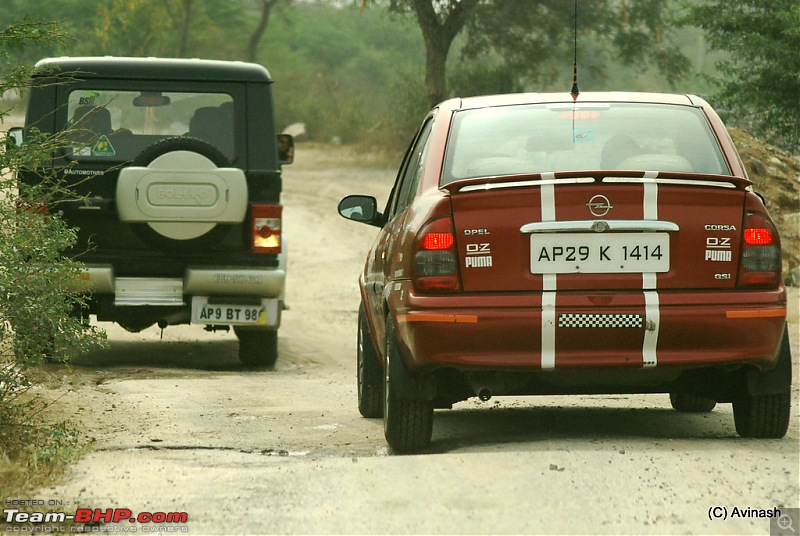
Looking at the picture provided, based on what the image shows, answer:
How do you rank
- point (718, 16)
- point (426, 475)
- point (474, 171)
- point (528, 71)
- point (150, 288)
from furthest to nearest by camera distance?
point (528, 71) < point (718, 16) < point (150, 288) < point (474, 171) < point (426, 475)

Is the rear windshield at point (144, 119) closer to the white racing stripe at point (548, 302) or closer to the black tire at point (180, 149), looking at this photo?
the black tire at point (180, 149)

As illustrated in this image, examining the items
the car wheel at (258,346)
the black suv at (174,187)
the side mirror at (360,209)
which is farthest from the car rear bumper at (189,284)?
the side mirror at (360,209)

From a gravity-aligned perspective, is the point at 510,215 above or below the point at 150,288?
above

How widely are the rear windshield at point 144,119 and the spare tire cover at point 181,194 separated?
1.04 feet

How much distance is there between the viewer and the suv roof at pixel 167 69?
10086mm

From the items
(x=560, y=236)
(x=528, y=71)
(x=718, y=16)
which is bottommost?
(x=528, y=71)

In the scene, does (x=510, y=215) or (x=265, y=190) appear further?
(x=265, y=190)

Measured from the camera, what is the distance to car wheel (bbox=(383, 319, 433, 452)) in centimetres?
584

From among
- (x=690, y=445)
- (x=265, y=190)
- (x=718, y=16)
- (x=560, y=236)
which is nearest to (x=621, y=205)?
(x=560, y=236)

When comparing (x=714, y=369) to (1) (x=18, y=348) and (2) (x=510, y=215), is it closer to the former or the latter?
(2) (x=510, y=215)

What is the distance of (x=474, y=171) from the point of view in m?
5.89

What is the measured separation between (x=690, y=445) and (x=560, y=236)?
109cm

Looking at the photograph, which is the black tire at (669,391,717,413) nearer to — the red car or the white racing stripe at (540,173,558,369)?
the red car

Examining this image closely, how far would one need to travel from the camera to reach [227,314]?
10203mm
